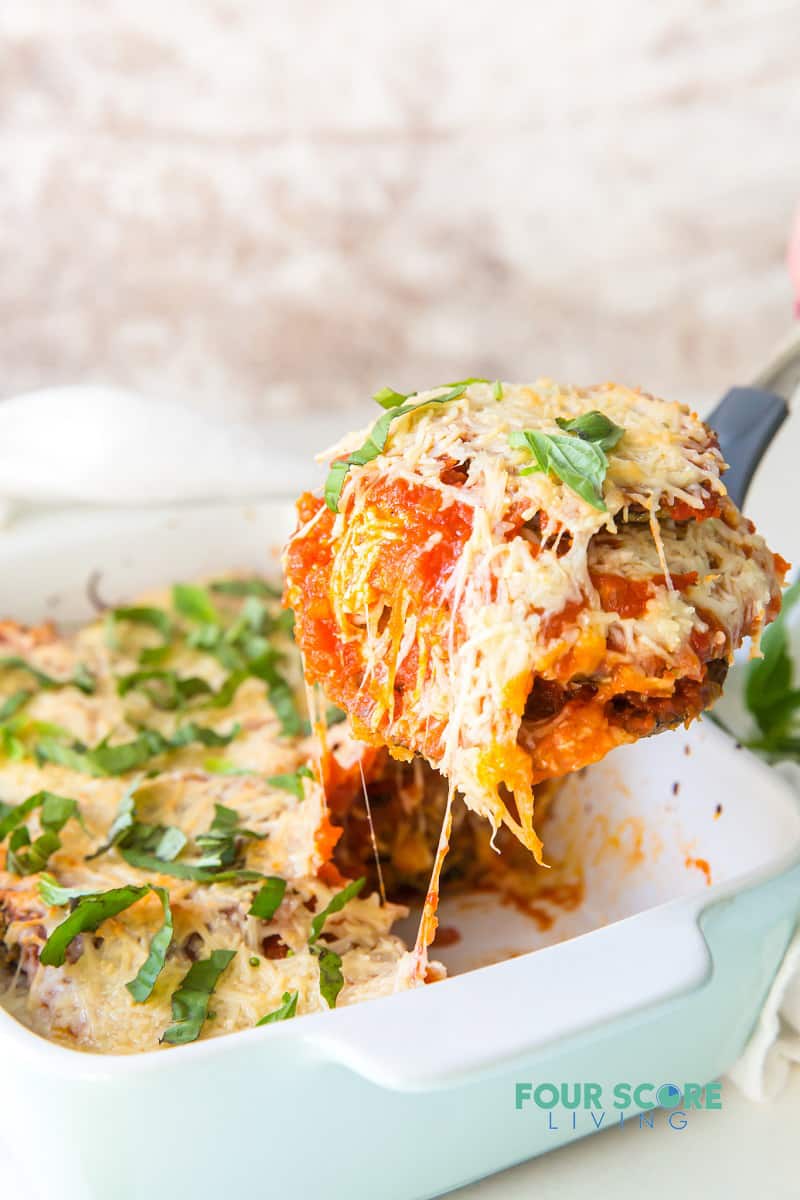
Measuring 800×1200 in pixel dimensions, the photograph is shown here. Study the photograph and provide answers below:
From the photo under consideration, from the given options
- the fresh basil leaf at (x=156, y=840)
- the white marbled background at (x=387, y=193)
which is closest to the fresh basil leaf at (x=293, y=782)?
the fresh basil leaf at (x=156, y=840)

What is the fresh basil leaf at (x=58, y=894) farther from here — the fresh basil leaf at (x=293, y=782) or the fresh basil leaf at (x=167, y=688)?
the fresh basil leaf at (x=167, y=688)

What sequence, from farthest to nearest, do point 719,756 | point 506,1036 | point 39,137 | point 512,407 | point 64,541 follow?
point 39,137
point 64,541
point 719,756
point 512,407
point 506,1036

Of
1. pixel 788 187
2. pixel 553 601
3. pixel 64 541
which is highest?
pixel 788 187

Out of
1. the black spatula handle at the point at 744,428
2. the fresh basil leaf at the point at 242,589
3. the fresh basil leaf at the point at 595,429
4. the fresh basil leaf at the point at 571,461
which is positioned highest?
the black spatula handle at the point at 744,428

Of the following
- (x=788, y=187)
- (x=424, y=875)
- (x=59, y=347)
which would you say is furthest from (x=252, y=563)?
(x=788, y=187)

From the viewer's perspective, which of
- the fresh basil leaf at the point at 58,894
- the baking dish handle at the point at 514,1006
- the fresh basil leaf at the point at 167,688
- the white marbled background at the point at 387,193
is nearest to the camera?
the baking dish handle at the point at 514,1006

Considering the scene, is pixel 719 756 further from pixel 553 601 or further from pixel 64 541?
pixel 64 541

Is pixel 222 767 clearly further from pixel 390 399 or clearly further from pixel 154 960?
pixel 390 399
